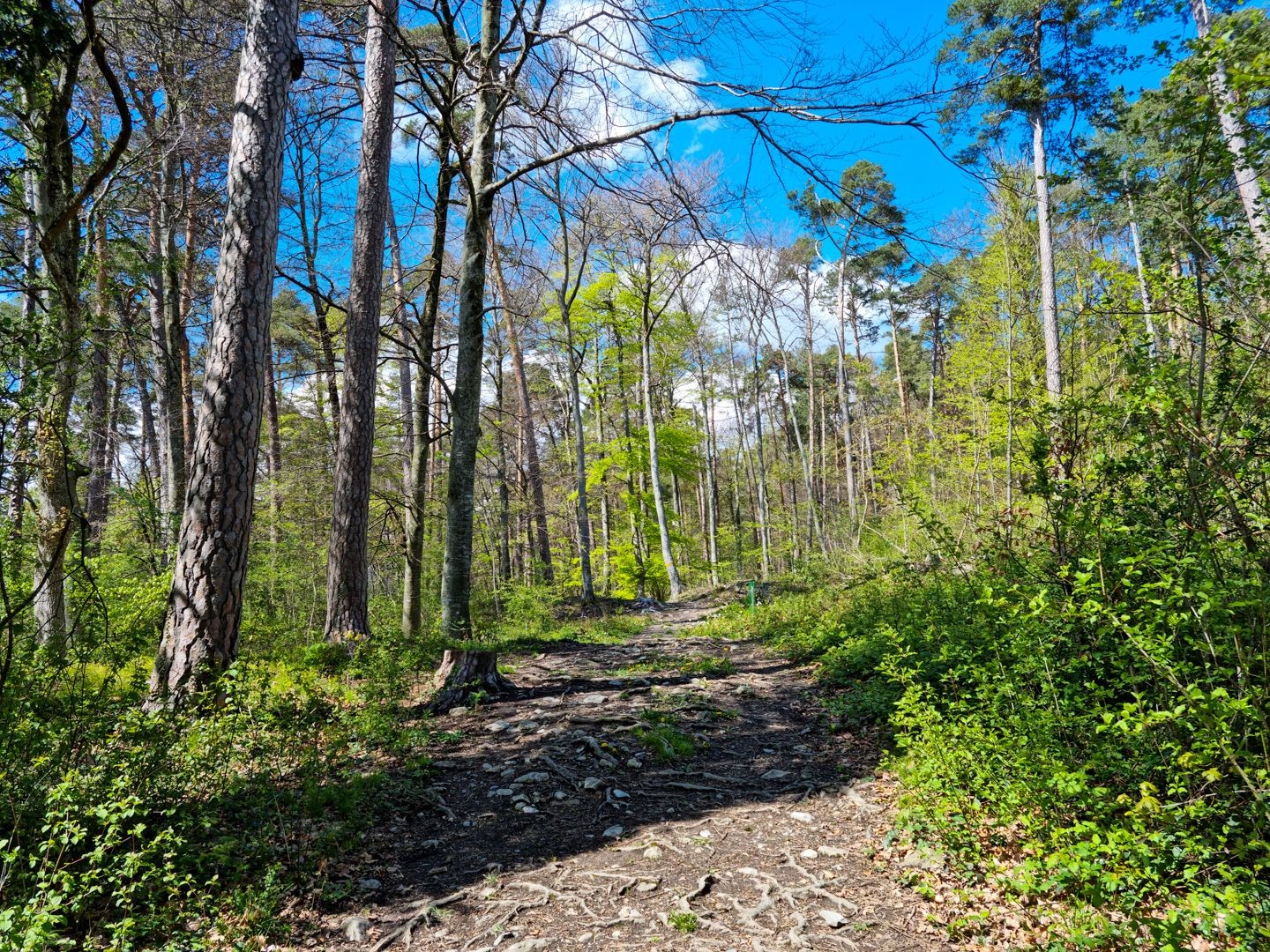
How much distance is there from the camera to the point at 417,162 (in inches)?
286

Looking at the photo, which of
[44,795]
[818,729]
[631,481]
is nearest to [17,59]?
[44,795]

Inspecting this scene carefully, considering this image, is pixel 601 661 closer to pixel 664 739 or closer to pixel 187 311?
pixel 664 739

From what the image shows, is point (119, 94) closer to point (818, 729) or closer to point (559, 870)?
point (559, 870)

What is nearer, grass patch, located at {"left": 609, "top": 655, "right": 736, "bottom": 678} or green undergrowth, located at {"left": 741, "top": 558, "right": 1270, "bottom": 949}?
green undergrowth, located at {"left": 741, "top": 558, "right": 1270, "bottom": 949}

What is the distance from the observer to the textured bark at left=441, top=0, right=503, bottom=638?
20.9 feet

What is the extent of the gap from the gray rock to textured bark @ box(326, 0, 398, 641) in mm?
4665

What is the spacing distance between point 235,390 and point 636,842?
13.6ft

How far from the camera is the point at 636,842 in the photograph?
353cm

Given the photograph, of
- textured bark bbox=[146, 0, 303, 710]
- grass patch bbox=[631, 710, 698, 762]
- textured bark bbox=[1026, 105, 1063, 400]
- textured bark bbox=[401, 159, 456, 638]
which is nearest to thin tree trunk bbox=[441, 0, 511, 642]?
textured bark bbox=[401, 159, 456, 638]

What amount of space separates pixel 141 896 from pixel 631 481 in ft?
53.9

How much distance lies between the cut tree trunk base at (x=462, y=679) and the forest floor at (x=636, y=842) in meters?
0.17

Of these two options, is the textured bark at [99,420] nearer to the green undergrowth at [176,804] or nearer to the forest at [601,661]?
the forest at [601,661]

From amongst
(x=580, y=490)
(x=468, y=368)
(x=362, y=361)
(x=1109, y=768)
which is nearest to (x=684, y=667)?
(x=468, y=368)

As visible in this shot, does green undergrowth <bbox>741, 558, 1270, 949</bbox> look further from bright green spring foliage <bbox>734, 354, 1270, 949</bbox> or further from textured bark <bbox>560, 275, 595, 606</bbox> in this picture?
textured bark <bbox>560, 275, 595, 606</bbox>
